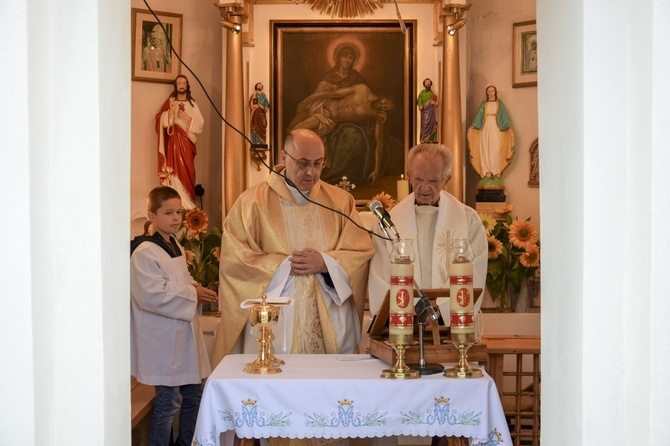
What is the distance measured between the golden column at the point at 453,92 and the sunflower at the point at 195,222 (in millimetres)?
3060

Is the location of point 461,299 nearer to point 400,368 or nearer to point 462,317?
point 462,317

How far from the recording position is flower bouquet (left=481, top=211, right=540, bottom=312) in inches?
314

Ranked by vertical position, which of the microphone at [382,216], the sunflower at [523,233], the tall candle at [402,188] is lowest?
the sunflower at [523,233]

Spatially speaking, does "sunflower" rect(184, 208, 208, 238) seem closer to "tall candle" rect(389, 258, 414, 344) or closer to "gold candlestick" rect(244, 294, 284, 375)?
"gold candlestick" rect(244, 294, 284, 375)

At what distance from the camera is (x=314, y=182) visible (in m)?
5.10

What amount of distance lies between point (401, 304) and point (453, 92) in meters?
6.83

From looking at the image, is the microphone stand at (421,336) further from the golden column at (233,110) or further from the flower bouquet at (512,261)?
the golden column at (233,110)

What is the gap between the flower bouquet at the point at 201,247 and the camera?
827 cm

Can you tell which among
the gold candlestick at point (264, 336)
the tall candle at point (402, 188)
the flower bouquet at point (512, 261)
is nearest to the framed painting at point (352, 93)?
the tall candle at point (402, 188)

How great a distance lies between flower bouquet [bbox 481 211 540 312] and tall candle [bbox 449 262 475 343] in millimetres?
4185
